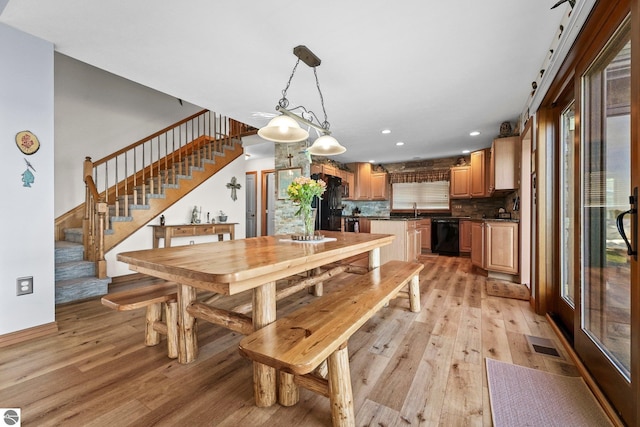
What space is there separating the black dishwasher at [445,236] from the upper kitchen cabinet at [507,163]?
2.41m

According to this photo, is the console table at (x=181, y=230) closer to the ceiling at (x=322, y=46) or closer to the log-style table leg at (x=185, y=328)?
the ceiling at (x=322, y=46)

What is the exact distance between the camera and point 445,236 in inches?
252

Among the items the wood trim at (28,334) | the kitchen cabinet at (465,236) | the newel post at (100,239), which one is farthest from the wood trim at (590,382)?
the newel post at (100,239)

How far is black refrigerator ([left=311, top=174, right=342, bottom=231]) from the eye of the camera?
542 centimetres

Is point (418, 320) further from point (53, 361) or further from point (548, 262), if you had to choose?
point (53, 361)

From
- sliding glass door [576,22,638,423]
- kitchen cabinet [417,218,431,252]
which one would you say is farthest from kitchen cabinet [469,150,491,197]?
sliding glass door [576,22,638,423]

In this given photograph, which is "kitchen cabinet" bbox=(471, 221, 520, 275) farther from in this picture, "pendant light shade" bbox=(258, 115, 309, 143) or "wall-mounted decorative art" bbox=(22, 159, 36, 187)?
"wall-mounted decorative art" bbox=(22, 159, 36, 187)

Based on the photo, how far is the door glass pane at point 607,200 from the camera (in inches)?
53.8

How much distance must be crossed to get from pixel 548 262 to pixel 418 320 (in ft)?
4.37

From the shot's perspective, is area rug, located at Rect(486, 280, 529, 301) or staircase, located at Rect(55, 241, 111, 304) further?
area rug, located at Rect(486, 280, 529, 301)

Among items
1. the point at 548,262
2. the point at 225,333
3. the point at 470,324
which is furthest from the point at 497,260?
the point at 225,333

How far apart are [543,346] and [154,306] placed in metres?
2.91

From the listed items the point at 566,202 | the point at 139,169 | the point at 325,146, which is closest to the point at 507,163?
the point at 566,202

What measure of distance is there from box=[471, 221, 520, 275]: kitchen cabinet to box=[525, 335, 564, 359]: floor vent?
188 centimetres
